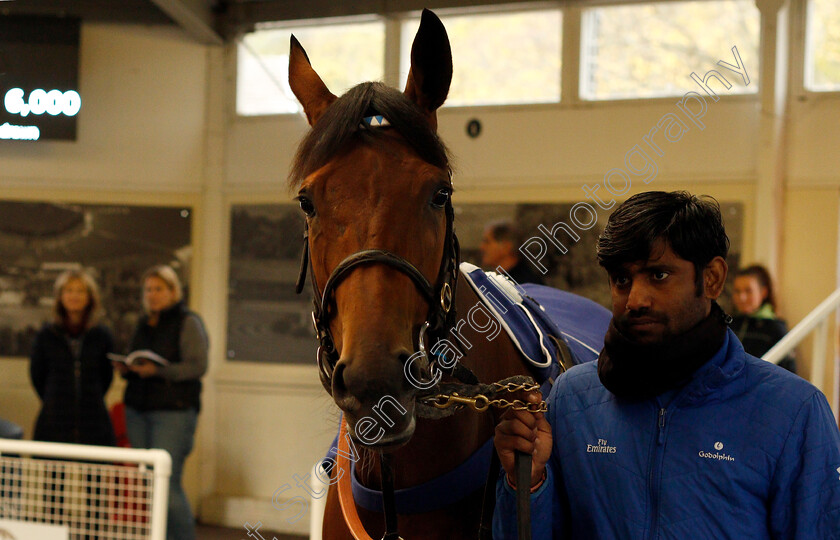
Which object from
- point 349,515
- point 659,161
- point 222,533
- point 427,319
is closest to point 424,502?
point 349,515

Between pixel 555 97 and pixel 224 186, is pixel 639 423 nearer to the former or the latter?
pixel 555 97

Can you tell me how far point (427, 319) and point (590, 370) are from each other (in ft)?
1.09

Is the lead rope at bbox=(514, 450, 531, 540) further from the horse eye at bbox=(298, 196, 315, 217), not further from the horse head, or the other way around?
the horse eye at bbox=(298, 196, 315, 217)

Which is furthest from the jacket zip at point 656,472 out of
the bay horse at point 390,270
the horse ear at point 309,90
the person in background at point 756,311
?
the person in background at point 756,311

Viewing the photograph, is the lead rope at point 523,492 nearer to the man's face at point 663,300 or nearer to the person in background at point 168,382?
the man's face at point 663,300

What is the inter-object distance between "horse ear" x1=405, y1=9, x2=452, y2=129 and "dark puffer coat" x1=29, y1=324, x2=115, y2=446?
3960mm

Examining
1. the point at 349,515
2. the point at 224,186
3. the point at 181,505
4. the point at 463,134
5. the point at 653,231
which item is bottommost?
the point at 181,505

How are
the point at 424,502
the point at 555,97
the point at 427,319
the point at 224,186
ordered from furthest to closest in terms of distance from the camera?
the point at 224,186, the point at 555,97, the point at 424,502, the point at 427,319

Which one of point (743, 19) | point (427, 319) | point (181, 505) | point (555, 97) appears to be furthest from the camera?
point (555, 97)

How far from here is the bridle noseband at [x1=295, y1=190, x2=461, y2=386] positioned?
1.21m

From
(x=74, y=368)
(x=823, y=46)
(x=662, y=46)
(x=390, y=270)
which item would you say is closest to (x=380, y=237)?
(x=390, y=270)

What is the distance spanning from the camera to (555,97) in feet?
17.9

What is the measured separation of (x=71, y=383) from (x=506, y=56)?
3904mm

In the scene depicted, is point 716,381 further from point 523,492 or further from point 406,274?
point 406,274
